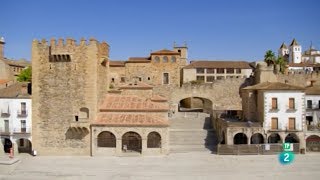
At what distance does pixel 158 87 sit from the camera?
47.6 m

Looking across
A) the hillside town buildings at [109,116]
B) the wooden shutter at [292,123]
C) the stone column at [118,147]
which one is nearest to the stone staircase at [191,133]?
the hillside town buildings at [109,116]

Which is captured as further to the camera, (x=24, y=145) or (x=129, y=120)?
(x=24, y=145)

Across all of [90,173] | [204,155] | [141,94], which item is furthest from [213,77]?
[90,173]

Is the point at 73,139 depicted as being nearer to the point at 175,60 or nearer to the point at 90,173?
the point at 90,173

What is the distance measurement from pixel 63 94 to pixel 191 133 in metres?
12.9

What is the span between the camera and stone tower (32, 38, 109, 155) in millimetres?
31844

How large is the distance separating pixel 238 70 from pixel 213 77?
4.00 m

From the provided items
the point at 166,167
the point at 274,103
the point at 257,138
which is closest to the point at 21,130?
the point at 166,167

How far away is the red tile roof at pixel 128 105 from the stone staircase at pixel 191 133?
3551mm

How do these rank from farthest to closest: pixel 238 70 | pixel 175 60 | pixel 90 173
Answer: pixel 238 70 < pixel 175 60 < pixel 90 173

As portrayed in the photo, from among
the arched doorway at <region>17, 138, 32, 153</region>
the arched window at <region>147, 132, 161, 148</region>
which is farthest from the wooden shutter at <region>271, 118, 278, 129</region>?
the arched doorway at <region>17, 138, 32, 153</region>

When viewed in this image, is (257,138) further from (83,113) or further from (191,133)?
(83,113)

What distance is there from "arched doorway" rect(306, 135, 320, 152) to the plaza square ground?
1908 mm

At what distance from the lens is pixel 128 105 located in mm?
33938
